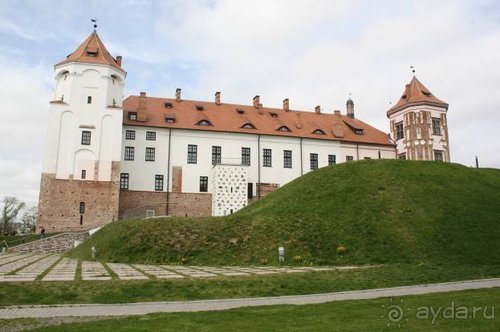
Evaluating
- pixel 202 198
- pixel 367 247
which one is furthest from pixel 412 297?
pixel 202 198

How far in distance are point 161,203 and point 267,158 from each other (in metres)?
11.6

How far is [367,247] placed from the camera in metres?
19.0

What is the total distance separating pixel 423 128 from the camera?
46.4 metres

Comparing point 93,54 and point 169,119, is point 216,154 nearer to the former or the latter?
point 169,119

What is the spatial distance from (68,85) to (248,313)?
1426 inches

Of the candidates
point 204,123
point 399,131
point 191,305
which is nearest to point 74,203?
point 204,123

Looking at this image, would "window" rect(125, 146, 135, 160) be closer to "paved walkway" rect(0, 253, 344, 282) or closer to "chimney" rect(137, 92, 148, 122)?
"chimney" rect(137, 92, 148, 122)

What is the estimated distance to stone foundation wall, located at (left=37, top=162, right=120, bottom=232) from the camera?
35.9 metres

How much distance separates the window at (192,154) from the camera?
136 ft

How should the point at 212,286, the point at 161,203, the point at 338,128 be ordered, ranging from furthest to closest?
the point at 338,128, the point at 161,203, the point at 212,286

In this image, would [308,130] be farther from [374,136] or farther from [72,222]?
[72,222]

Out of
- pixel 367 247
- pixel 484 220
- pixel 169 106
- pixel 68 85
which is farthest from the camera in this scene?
pixel 169 106

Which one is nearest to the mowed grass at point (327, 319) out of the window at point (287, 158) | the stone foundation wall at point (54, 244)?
the stone foundation wall at point (54, 244)

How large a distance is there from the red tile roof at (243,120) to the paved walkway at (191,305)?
32777 millimetres
